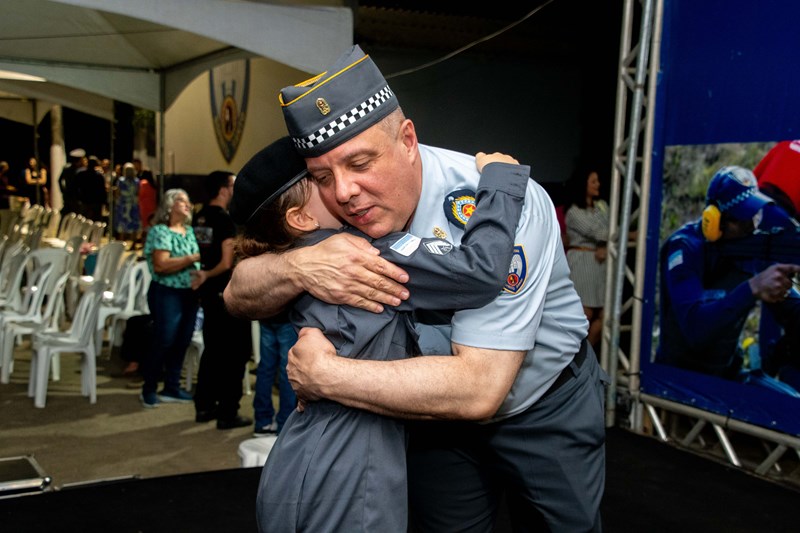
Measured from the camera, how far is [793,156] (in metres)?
3.38

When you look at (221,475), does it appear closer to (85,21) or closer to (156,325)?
(156,325)

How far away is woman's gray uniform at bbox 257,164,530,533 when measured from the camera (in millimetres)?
1291

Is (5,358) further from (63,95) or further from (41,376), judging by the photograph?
(63,95)

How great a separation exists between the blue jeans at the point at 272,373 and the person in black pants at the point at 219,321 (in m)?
0.27

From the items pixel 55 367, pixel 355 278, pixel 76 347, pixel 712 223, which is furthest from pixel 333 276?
pixel 55 367

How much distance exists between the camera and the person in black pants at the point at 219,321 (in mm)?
4863

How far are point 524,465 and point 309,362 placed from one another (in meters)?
0.51

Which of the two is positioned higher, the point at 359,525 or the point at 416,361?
the point at 416,361

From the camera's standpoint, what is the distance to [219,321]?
493cm

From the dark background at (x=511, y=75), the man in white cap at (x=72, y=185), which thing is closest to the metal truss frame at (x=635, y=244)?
the dark background at (x=511, y=75)

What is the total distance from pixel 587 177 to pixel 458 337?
4548 millimetres

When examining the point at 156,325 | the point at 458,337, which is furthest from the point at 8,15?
the point at 458,337

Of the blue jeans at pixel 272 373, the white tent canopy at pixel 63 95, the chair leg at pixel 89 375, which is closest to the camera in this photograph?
the blue jeans at pixel 272 373

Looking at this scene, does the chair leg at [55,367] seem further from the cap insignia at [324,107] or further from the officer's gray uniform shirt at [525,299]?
the cap insignia at [324,107]
